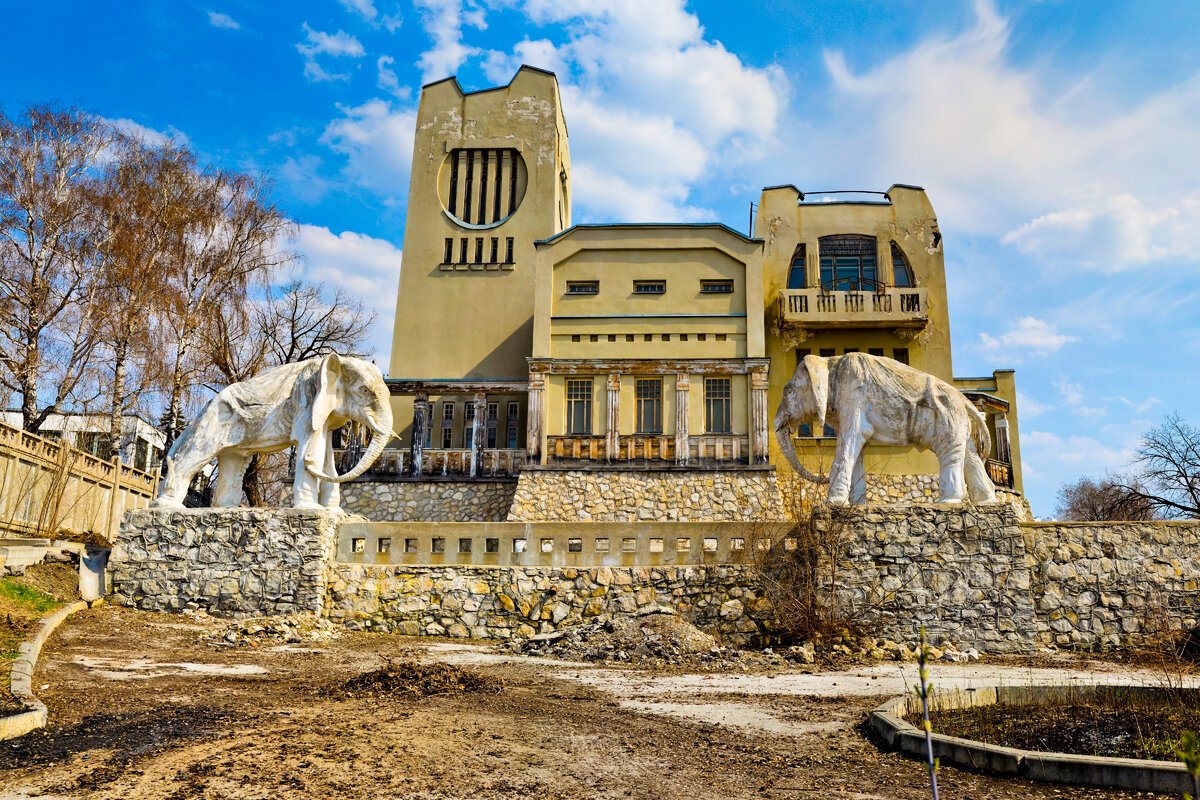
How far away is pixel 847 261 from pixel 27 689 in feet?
82.4

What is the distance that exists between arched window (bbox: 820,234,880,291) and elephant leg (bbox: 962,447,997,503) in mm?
14487

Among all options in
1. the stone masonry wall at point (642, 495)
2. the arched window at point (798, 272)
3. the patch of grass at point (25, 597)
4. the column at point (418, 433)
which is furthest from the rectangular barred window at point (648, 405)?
the patch of grass at point (25, 597)

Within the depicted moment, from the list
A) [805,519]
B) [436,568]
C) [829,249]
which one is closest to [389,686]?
[436,568]

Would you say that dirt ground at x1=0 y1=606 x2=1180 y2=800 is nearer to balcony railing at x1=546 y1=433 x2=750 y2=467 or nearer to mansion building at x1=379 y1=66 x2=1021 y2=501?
balcony railing at x1=546 y1=433 x2=750 y2=467

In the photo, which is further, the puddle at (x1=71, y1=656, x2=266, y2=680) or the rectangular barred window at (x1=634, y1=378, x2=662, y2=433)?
the rectangular barred window at (x1=634, y1=378, x2=662, y2=433)

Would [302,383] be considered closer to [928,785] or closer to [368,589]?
[368,589]

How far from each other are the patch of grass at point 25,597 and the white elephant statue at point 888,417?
1166 cm

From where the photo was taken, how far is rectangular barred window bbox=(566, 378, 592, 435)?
83.2ft

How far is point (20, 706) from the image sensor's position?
660cm

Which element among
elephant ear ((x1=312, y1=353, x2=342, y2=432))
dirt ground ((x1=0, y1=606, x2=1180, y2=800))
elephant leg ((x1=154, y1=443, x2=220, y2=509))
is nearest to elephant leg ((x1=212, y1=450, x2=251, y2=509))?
elephant leg ((x1=154, y1=443, x2=220, y2=509))

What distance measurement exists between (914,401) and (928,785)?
9155 millimetres

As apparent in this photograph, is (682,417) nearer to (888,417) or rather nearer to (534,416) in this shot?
(534,416)

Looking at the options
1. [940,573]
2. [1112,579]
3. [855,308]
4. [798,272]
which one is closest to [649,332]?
[798,272]

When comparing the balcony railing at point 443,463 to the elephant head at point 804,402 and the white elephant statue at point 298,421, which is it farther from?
the elephant head at point 804,402
